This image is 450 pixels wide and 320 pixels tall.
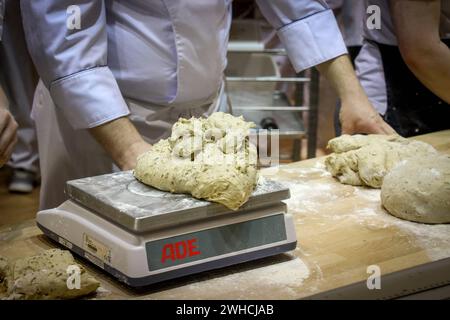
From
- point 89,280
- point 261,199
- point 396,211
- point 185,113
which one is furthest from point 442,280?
point 185,113

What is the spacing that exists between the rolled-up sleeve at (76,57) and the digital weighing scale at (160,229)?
0.35 m

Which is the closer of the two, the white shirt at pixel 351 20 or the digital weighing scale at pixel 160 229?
the digital weighing scale at pixel 160 229

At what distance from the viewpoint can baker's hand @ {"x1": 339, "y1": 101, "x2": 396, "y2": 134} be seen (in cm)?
204

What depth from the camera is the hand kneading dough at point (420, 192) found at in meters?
1.55

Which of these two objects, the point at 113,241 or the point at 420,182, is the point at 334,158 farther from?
the point at 113,241

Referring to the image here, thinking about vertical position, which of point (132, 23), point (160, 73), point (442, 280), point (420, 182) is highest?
point (132, 23)

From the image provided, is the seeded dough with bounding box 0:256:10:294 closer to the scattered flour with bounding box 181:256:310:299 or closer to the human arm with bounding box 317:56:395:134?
the scattered flour with bounding box 181:256:310:299

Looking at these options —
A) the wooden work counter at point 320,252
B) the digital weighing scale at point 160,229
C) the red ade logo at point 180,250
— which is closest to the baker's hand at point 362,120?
the wooden work counter at point 320,252

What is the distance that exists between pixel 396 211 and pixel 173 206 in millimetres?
581

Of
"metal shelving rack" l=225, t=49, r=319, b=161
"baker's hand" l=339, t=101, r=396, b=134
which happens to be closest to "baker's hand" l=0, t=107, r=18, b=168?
"baker's hand" l=339, t=101, r=396, b=134

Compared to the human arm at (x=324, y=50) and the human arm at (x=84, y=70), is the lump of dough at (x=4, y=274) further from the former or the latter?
the human arm at (x=324, y=50)

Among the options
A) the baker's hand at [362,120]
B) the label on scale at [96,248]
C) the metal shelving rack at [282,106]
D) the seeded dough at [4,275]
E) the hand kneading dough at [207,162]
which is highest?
the hand kneading dough at [207,162]

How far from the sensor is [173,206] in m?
1.24
